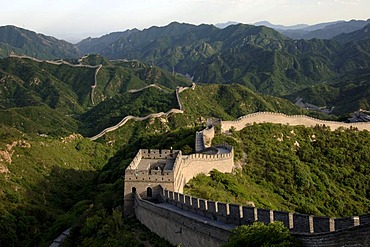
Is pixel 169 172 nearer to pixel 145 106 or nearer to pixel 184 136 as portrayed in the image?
pixel 184 136

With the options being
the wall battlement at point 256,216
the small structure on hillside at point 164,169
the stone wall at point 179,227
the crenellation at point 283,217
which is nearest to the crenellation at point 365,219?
the wall battlement at point 256,216

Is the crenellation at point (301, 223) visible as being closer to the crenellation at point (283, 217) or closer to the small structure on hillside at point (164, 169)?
the crenellation at point (283, 217)

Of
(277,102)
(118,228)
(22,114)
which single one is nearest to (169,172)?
(118,228)

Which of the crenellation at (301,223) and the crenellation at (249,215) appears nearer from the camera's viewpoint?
the crenellation at (301,223)

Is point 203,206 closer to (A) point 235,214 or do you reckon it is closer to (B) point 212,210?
(B) point 212,210

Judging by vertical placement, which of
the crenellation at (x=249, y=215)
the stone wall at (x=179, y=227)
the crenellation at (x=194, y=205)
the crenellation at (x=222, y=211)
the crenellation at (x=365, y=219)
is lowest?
the stone wall at (x=179, y=227)

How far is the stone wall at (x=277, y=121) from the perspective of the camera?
187 ft

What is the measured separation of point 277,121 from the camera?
59.9 m

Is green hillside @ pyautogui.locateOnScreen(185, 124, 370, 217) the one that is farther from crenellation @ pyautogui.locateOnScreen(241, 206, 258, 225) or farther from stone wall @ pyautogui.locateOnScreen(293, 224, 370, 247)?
stone wall @ pyautogui.locateOnScreen(293, 224, 370, 247)

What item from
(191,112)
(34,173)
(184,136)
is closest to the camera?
(184,136)

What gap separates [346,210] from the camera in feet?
145

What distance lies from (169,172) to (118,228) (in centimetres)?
477

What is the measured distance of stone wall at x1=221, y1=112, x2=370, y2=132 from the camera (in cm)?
5709

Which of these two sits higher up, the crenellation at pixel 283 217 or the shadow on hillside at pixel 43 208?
the crenellation at pixel 283 217
